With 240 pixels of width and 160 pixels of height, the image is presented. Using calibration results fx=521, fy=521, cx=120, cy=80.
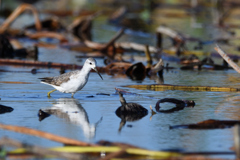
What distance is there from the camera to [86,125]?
276 inches

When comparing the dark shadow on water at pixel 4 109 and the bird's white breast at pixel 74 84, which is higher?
the bird's white breast at pixel 74 84

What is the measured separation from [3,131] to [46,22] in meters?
16.7

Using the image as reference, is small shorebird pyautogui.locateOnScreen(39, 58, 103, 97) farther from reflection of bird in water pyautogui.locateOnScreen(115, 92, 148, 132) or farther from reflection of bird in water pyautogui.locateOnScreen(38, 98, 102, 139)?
reflection of bird in water pyautogui.locateOnScreen(115, 92, 148, 132)

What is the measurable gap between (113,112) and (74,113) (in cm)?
59

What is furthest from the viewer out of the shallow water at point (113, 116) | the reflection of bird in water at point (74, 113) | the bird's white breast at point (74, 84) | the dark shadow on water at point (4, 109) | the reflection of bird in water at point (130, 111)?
the bird's white breast at point (74, 84)

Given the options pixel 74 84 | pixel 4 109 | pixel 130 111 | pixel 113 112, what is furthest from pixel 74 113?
pixel 74 84

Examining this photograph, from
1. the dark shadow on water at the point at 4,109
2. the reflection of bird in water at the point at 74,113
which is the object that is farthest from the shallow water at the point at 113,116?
the dark shadow on water at the point at 4,109

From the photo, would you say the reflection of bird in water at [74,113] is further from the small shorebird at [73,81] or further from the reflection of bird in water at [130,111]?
the reflection of bird in water at [130,111]

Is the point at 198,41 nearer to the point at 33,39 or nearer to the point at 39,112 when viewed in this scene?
the point at 33,39

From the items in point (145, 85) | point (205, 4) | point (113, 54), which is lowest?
point (145, 85)

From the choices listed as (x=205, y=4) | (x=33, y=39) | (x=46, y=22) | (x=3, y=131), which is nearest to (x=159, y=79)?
(x=3, y=131)

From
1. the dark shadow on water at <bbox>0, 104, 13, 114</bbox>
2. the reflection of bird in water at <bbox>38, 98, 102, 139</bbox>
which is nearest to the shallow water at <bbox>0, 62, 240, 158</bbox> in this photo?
the reflection of bird in water at <bbox>38, 98, 102, 139</bbox>

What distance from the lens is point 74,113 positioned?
7812mm

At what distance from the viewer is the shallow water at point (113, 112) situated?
245 inches
